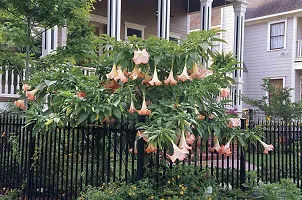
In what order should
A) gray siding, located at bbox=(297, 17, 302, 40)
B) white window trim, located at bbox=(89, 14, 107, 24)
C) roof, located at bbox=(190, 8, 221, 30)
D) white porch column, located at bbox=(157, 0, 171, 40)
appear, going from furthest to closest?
roof, located at bbox=(190, 8, 221, 30), gray siding, located at bbox=(297, 17, 302, 40), white window trim, located at bbox=(89, 14, 107, 24), white porch column, located at bbox=(157, 0, 171, 40)

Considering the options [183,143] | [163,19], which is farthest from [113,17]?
[183,143]

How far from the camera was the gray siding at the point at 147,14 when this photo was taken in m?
15.6

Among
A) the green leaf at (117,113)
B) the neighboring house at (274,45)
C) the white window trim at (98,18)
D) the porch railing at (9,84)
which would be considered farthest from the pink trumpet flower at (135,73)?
the neighboring house at (274,45)

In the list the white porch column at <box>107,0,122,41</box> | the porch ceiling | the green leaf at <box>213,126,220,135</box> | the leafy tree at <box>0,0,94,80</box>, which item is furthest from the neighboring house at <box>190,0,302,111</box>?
the green leaf at <box>213,126,220,135</box>

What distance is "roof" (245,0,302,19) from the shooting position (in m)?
19.8

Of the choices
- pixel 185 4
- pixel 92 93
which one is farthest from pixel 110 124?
pixel 185 4

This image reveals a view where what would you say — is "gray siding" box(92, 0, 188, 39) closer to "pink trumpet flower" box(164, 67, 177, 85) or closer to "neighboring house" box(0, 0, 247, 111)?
"neighboring house" box(0, 0, 247, 111)

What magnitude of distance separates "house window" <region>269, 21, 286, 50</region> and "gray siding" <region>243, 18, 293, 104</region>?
0.27m

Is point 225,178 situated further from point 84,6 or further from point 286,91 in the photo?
point 286,91

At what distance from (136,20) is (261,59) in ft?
27.9

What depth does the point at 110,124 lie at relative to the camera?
582 centimetres

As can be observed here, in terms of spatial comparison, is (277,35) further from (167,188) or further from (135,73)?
(135,73)

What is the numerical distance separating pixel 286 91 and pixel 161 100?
1086cm

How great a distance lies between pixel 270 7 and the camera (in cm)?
2105
